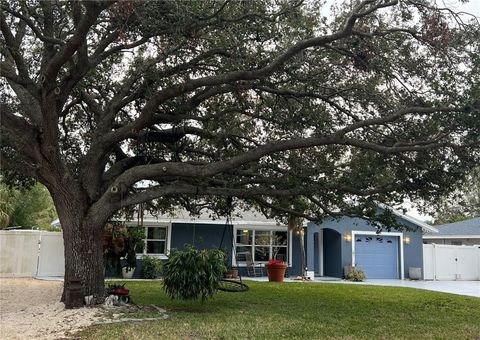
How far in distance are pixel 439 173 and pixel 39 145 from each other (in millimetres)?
8509

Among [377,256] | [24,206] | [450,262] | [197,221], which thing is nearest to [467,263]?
[450,262]

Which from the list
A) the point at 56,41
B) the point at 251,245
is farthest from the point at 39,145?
the point at 251,245

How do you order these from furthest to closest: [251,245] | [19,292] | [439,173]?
[251,245] → [19,292] → [439,173]

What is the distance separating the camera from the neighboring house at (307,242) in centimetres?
2111

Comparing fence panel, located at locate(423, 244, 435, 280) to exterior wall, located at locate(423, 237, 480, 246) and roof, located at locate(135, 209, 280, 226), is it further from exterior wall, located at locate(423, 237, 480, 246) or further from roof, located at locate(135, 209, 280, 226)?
roof, located at locate(135, 209, 280, 226)

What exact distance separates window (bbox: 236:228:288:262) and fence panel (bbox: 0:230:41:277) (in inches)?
347

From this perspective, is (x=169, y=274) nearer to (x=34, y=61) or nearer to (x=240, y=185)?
(x=240, y=185)

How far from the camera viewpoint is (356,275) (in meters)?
21.7

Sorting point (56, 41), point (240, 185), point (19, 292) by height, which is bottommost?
point (19, 292)

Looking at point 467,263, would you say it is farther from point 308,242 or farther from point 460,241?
point 308,242

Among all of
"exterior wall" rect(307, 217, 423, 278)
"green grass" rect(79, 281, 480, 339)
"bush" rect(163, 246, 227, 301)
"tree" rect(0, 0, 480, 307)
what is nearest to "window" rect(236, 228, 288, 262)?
"exterior wall" rect(307, 217, 423, 278)

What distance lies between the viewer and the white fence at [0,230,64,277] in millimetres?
20016

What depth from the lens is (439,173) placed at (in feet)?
34.3

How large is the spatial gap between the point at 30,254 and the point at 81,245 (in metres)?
11.8
